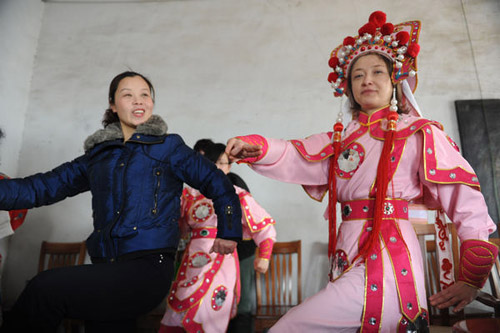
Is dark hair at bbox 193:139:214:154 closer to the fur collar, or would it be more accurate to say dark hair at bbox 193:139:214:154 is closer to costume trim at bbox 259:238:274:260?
costume trim at bbox 259:238:274:260

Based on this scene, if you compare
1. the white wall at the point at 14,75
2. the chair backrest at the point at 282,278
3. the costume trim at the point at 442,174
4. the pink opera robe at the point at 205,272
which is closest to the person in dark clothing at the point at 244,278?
the chair backrest at the point at 282,278

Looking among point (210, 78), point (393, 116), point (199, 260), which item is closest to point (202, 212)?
point (199, 260)

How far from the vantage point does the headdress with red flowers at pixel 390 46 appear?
1696 millimetres

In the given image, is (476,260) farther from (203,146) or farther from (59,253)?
(59,253)

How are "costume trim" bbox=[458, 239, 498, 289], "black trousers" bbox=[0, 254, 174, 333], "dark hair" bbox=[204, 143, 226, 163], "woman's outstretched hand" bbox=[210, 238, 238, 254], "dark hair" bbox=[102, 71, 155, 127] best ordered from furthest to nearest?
1. "dark hair" bbox=[204, 143, 226, 163]
2. "dark hair" bbox=[102, 71, 155, 127]
3. "woman's outstretched hand" bbox=[210, 238, 238, 254]
4. "costume trim" bbox=[458, 239, 498, 289]
5. "black trousers" bbox=[0, 254, 174, 333]

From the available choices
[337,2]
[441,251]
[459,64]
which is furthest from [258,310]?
[337,2]

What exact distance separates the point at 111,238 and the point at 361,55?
128cm

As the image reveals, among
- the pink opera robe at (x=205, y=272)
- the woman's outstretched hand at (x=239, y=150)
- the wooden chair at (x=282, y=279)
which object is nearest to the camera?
the woman's outstretched hand at (x=239, y=150)

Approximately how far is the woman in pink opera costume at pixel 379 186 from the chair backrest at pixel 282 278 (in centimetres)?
156

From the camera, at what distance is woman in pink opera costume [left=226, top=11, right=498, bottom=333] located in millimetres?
1347

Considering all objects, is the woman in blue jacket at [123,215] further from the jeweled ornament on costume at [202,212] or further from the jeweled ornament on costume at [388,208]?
the jeweled ornament on costume at [202,212]

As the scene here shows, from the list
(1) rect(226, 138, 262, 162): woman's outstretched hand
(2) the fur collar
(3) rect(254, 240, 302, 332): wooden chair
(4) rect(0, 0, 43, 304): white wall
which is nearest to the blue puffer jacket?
(2) the fur collar

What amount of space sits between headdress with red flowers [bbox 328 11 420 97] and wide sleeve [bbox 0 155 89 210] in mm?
1245

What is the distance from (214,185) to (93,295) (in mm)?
546
